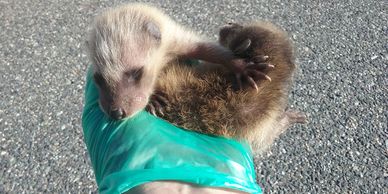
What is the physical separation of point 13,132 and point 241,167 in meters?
2.23

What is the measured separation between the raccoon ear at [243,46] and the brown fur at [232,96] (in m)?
0.01

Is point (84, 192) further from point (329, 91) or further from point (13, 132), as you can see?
point (329, 91)

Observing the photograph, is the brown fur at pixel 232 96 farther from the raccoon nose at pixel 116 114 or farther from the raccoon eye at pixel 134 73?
the raccoon eye at pixel 134 73

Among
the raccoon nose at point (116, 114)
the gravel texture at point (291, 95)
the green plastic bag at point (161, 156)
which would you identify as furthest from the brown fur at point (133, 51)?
the gravel texture at point (291, 95)

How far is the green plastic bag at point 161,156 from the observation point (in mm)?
1513

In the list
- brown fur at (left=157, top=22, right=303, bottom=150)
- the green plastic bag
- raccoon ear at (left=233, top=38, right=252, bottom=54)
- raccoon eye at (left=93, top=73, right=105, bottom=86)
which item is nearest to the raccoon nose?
the green plastic bag

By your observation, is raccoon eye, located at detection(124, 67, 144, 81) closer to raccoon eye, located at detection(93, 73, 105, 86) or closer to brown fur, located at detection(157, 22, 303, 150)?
raccoon eye, located at detection(93, 73, 105, 86)

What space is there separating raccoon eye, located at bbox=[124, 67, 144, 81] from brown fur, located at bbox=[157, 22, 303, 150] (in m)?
0.27

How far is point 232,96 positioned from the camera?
5.97ft

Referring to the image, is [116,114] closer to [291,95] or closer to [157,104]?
[157,104]

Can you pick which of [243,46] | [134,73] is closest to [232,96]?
[243,46]

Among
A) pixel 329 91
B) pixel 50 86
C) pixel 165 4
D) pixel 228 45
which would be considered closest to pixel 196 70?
pixel 228 45

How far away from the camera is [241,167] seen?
1.68 metres

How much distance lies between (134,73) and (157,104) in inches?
15.3
